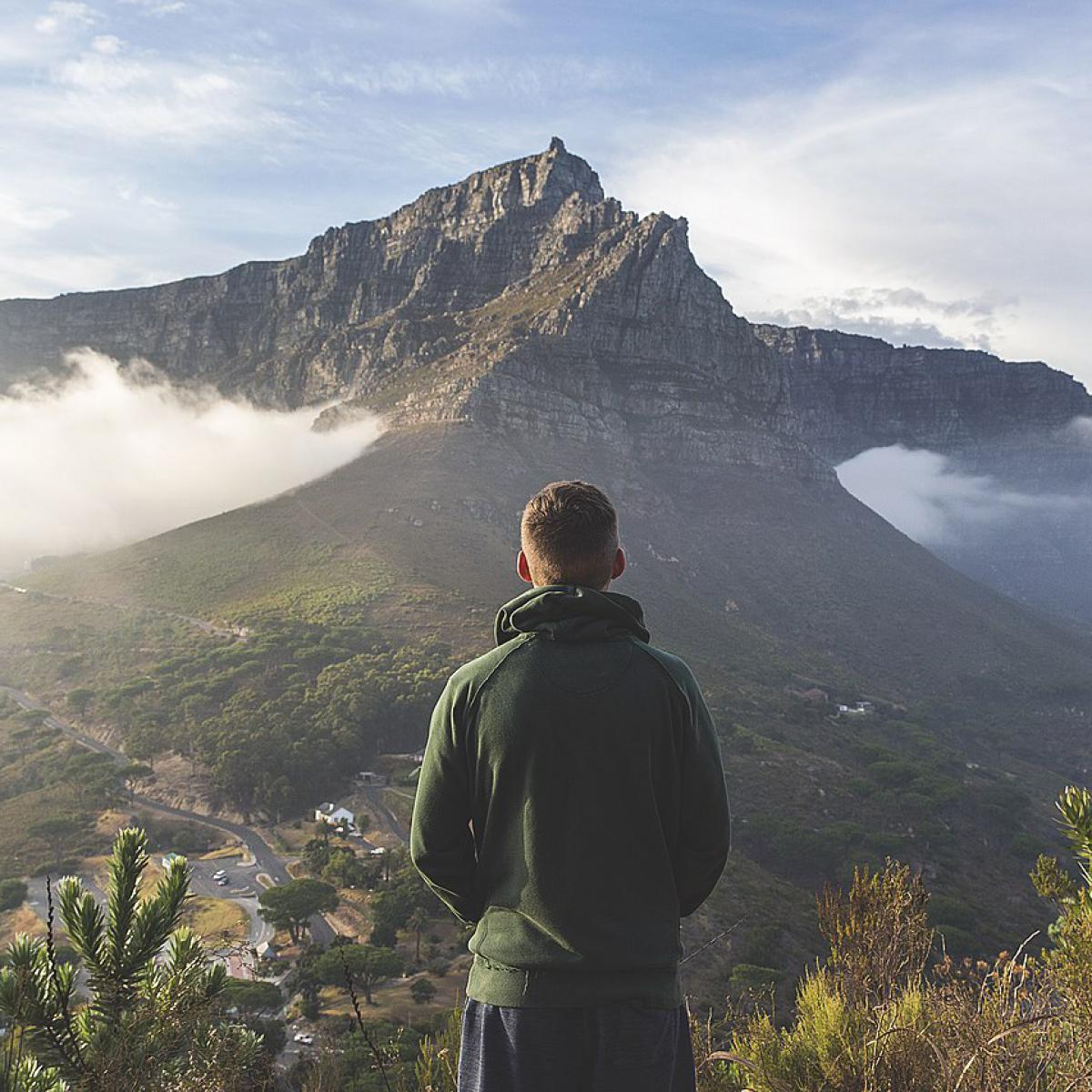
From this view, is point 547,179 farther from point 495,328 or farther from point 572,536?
point 572,536

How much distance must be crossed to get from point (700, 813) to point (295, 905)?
90.5 feet

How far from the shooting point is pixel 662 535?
8512cm

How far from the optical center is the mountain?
40.6 meters

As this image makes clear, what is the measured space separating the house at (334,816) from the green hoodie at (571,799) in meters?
36.3

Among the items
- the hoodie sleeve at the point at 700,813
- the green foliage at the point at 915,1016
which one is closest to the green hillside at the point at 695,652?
the green foliage at the point at 915,1016

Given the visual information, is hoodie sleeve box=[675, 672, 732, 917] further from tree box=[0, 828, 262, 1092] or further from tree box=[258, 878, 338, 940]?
tree box=[258, 878, 338, 940]

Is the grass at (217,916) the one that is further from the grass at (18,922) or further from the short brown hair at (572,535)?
the short brown hair at (572,535)

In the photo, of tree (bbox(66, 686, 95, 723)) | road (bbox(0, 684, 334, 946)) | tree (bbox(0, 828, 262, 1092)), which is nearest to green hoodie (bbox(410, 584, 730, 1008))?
tree (bbox(0, 828, 262, 1092))

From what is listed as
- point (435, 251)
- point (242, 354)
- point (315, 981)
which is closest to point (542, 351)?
point (435, 251)

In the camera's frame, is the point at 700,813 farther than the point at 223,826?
No

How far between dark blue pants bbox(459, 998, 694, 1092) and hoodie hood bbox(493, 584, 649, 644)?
1004mm

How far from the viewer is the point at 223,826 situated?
1451 inches

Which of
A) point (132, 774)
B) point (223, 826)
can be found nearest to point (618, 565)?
point (223, 826)

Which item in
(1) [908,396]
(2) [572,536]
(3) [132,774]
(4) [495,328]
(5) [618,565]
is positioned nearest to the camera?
(2) [572,536]
